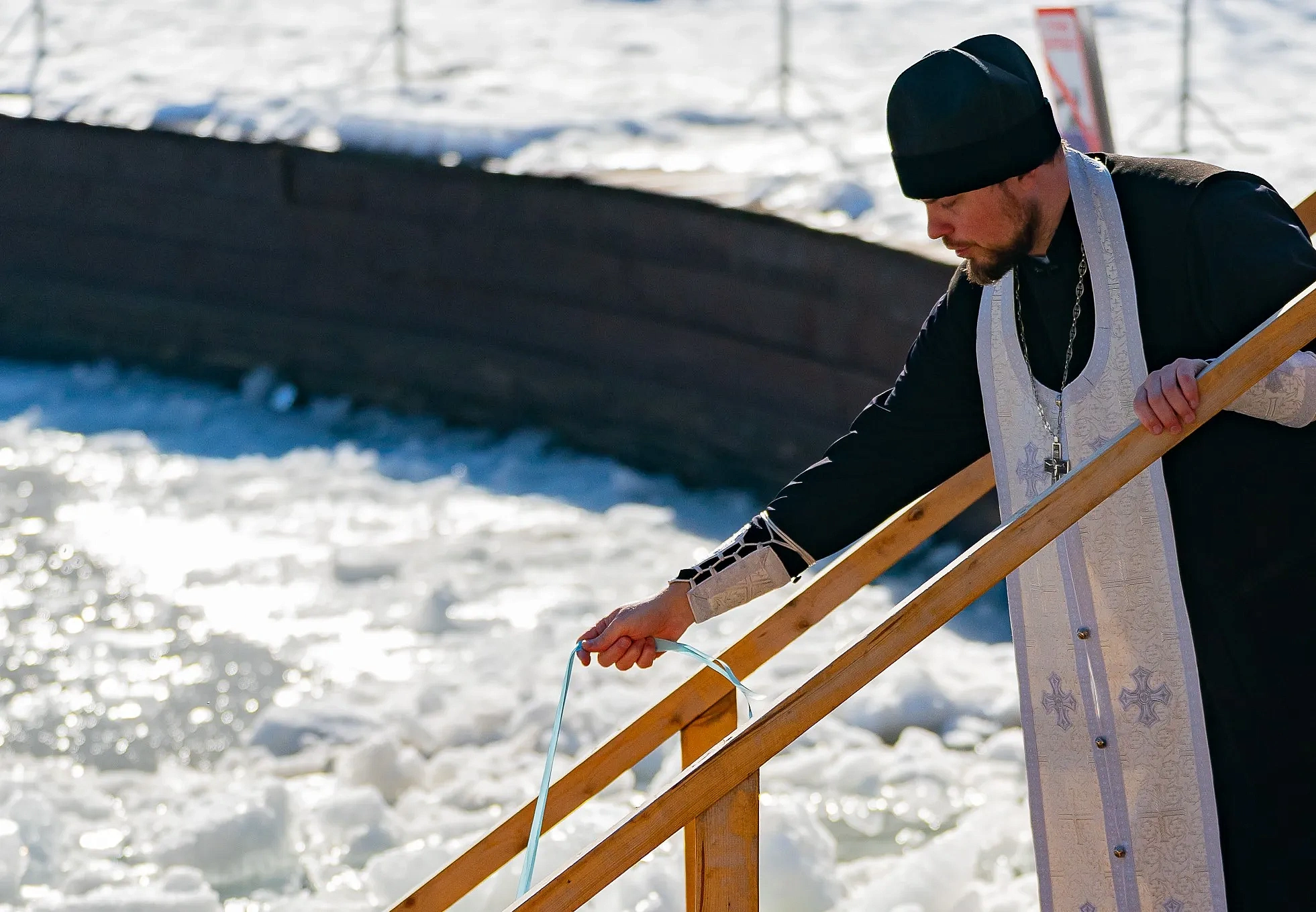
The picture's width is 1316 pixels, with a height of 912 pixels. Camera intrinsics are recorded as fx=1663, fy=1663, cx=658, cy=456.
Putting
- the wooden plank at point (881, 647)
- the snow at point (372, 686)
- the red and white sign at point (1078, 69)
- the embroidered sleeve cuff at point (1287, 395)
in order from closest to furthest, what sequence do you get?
the wooden plank at point (881, 647) < the embroidered sleeve cuff at point (1287, 395) < the snow at point (372, 686) < the red and white sign at point (1078, 69)

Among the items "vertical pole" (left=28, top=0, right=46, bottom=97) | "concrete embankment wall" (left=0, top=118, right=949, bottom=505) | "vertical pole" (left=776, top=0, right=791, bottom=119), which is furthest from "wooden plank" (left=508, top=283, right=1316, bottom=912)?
"vertical pole" (left=28, top=0, right=46, bottom=97)

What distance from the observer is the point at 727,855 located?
1.76m

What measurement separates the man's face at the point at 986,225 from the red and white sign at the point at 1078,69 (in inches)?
87.8

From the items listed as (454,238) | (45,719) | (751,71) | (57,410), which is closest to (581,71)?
(751,71)

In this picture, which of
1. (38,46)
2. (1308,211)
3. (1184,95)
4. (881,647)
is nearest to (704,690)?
(881,647)

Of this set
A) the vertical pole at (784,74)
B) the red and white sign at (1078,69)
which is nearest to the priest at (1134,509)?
the red and white sign at (1078,69)

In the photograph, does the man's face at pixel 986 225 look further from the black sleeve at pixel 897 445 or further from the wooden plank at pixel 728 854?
the wooden plank at pixel 728 854

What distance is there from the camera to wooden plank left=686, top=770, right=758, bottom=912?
1.74m

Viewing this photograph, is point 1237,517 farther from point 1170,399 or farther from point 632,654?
point 632,654

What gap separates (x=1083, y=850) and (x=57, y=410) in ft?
18.5

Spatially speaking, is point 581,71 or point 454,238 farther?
point 581,71

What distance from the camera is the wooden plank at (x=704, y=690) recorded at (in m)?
2.05

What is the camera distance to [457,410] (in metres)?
6.63

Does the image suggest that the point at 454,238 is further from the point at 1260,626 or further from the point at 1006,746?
the point at 1260,626
